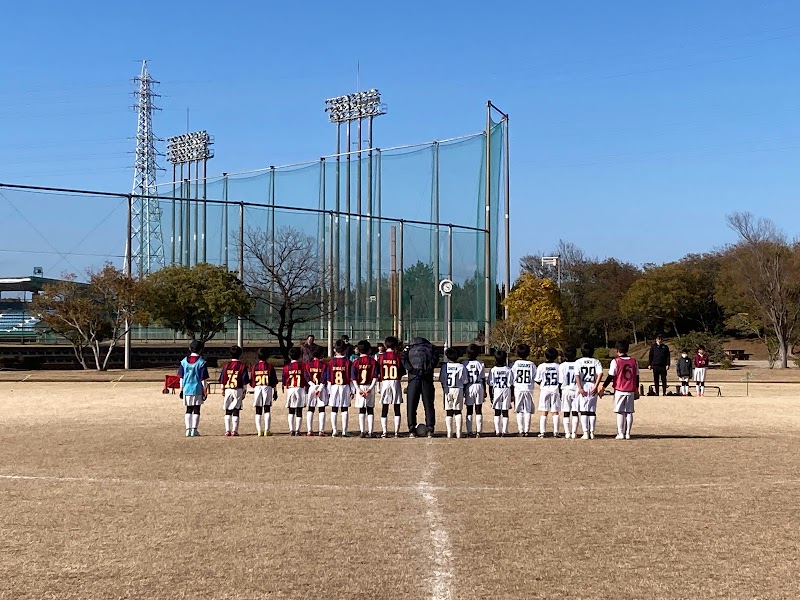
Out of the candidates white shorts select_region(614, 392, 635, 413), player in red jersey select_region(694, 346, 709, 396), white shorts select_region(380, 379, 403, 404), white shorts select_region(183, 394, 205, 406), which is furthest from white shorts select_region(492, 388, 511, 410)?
player in red jersey select_region(694, 346, 709, 396)

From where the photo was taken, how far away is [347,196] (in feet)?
180

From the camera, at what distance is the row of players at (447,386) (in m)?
16.3

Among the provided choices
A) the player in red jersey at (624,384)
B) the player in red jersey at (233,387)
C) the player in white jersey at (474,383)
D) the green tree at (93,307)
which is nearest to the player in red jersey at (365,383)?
the player in white jersey at (474,383)

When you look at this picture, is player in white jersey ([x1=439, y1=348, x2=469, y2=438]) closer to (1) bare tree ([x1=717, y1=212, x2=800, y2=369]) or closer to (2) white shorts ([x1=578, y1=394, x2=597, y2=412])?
(2) white shorts ([x1=578, y1=394, x2=597, y2=412])

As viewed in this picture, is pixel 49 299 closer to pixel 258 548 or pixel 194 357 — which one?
pixel 194 357

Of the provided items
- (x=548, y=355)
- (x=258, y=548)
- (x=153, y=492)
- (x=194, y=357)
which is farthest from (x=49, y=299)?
(x=258, y=548)

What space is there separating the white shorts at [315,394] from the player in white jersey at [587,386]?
4.33 meters

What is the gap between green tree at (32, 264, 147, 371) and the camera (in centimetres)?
4019

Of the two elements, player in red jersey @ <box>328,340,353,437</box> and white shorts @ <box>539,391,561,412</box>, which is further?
player in red jersey @ <box>328,340,353,437</box>

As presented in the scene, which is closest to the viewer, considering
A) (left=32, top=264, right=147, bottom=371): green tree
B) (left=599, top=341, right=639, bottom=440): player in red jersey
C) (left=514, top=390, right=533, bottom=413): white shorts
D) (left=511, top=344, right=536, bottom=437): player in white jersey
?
(left=599, top=341, right=639, bottom=440): player in red jersey

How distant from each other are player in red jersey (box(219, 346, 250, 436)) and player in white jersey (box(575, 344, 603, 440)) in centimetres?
553

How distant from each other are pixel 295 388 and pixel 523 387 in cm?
390

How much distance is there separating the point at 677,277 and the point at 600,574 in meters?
74.9

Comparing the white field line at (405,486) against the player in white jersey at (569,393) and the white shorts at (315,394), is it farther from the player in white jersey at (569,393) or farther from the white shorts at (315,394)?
the white shorts at (315,394)
